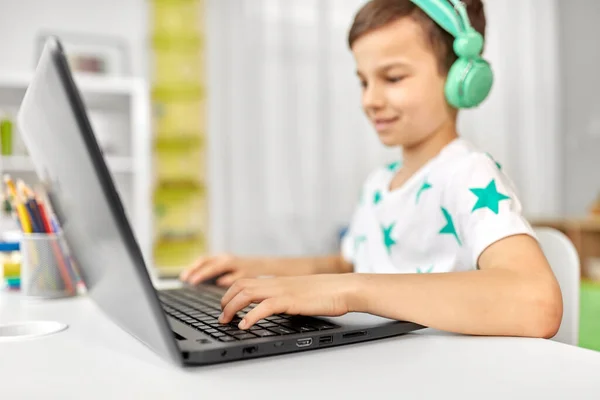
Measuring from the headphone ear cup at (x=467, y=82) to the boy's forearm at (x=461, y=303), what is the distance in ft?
1.19

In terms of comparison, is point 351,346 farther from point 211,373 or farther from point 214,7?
point 214,7

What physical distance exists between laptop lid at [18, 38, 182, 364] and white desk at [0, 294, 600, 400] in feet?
0.12

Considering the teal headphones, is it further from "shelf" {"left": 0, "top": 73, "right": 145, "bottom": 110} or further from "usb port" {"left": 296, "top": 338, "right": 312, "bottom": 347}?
"shelf" {"left": 0, "top": 73, "right": 145, "bottom": 110}

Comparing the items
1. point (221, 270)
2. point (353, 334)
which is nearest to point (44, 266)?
point (221, 270)

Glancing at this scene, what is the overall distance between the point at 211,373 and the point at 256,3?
2.51 metres

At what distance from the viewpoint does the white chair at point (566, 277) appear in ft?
2.80

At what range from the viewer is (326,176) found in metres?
2.81

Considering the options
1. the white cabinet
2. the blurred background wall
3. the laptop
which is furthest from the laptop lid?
the blurred background wall

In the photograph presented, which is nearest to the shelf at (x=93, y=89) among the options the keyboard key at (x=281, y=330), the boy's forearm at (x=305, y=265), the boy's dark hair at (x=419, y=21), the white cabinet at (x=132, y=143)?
the white cabinet at (x=132, y=143)

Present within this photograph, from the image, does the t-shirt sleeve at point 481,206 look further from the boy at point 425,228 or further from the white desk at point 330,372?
the white desk at point 330,372

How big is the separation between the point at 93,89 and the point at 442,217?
1925 mm

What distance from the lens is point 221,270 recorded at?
1.00m

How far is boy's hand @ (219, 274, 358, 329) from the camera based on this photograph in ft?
1.91

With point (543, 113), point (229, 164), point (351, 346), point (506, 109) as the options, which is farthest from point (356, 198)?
point (351, 346)
